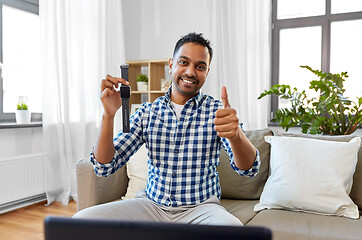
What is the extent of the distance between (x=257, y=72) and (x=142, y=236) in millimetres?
3130

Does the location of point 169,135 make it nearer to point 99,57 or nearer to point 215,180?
point 215,180

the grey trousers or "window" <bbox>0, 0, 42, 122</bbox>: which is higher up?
"window" <bbox>0, 0, 42, 122</bbox>

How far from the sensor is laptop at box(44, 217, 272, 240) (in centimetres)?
45

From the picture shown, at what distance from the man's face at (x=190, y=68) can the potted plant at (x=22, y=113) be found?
207 cm

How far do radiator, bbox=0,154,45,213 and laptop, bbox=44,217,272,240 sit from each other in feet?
8.67

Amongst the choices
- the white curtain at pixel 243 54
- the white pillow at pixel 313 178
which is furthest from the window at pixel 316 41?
the white pillow at pixel 313 178

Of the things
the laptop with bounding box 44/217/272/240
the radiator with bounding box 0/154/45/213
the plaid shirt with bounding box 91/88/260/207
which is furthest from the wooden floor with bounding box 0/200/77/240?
the laptop with bounding box 44/217/272/240

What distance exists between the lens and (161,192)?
1415mm

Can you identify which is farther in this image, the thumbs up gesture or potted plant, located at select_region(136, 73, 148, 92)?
potted plant, located at select_region(136, 73, 148, 92)

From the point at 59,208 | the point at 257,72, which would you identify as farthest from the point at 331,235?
the point at 59,208

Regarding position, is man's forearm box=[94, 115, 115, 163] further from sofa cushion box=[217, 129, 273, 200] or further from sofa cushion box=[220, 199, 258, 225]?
sofa cushion box=[217, 129, 273, 200]

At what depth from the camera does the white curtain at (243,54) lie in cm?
339

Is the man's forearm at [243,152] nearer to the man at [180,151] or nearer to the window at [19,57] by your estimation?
the man at [180,151]

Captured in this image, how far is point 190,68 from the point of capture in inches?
57.4
